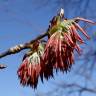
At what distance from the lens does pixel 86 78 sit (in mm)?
8039


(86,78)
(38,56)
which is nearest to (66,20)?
(38,56)

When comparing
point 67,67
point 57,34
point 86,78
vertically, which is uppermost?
point 86,78

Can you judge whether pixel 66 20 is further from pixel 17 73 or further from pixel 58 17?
pixel 17 73

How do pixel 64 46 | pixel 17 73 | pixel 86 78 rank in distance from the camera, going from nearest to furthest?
pixel 64 46
pixel 17 73
pixel 86 78

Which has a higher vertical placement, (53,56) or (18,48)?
(18,48)

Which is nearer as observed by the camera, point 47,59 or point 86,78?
point 47,59

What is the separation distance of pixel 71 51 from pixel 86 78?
6891mm

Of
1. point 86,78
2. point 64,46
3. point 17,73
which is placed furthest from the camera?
point 86,78

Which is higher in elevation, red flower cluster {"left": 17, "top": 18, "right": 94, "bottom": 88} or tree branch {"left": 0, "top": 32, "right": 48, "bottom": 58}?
tree branch {"left": 0, "top": 32, "right": 48, "bottom": 58}

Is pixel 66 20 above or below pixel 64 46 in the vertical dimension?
above

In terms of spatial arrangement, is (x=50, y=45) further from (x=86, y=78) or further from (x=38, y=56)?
(x=86, y=78)

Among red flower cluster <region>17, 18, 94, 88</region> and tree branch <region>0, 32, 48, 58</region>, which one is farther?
tree branch <region>0, 32, 48, 58</region>

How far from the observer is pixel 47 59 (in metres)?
1.19

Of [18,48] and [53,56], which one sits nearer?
[53,56]
